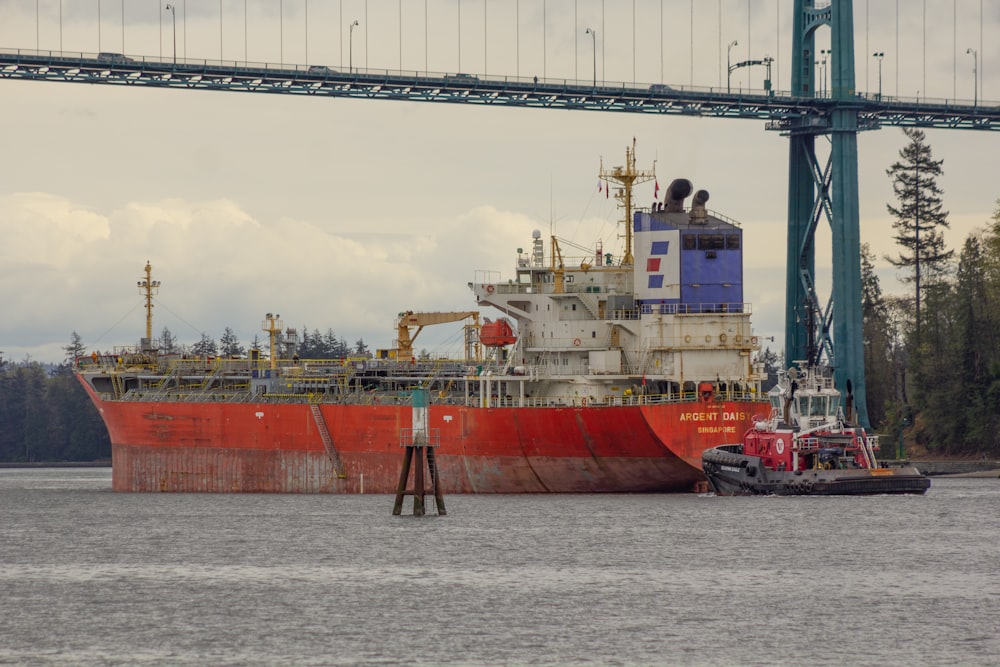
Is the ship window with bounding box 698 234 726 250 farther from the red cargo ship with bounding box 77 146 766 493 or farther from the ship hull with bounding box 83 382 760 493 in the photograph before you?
the ship hull with bounding box 83 382 760 493

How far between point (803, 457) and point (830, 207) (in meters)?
24.2

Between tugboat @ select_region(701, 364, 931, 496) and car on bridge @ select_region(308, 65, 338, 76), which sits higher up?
car on bridge @ select_region(308, 65, 338, 76)

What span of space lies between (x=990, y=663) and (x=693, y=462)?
28132 mm

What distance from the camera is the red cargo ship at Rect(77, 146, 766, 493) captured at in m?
62.6

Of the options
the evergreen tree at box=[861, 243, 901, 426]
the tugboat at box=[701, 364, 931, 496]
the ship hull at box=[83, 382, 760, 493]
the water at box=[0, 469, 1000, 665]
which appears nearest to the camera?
the water at box=[0, 469, 1000, 665]

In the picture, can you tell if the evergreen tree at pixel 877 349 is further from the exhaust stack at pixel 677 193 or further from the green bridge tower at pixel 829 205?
the exhaust stack at pixel 677 193

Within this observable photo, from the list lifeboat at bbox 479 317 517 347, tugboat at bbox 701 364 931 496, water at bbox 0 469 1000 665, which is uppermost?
lifeboat at bbox 479 317 517 347

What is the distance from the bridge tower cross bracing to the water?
16.7 metres

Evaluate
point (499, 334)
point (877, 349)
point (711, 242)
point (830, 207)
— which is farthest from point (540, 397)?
point (877, 349)

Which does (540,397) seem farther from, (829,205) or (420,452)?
(829,205)

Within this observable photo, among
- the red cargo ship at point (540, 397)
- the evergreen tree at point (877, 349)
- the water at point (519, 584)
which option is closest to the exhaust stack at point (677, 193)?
the red cargo ship at point (540, 397)

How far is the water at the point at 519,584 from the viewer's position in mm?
36000

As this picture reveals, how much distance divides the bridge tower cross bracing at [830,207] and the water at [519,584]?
1671 centimetres

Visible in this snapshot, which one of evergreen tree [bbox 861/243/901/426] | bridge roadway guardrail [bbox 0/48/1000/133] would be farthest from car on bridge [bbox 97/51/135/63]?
evergreen tree [bbox 861/243/901/426]
